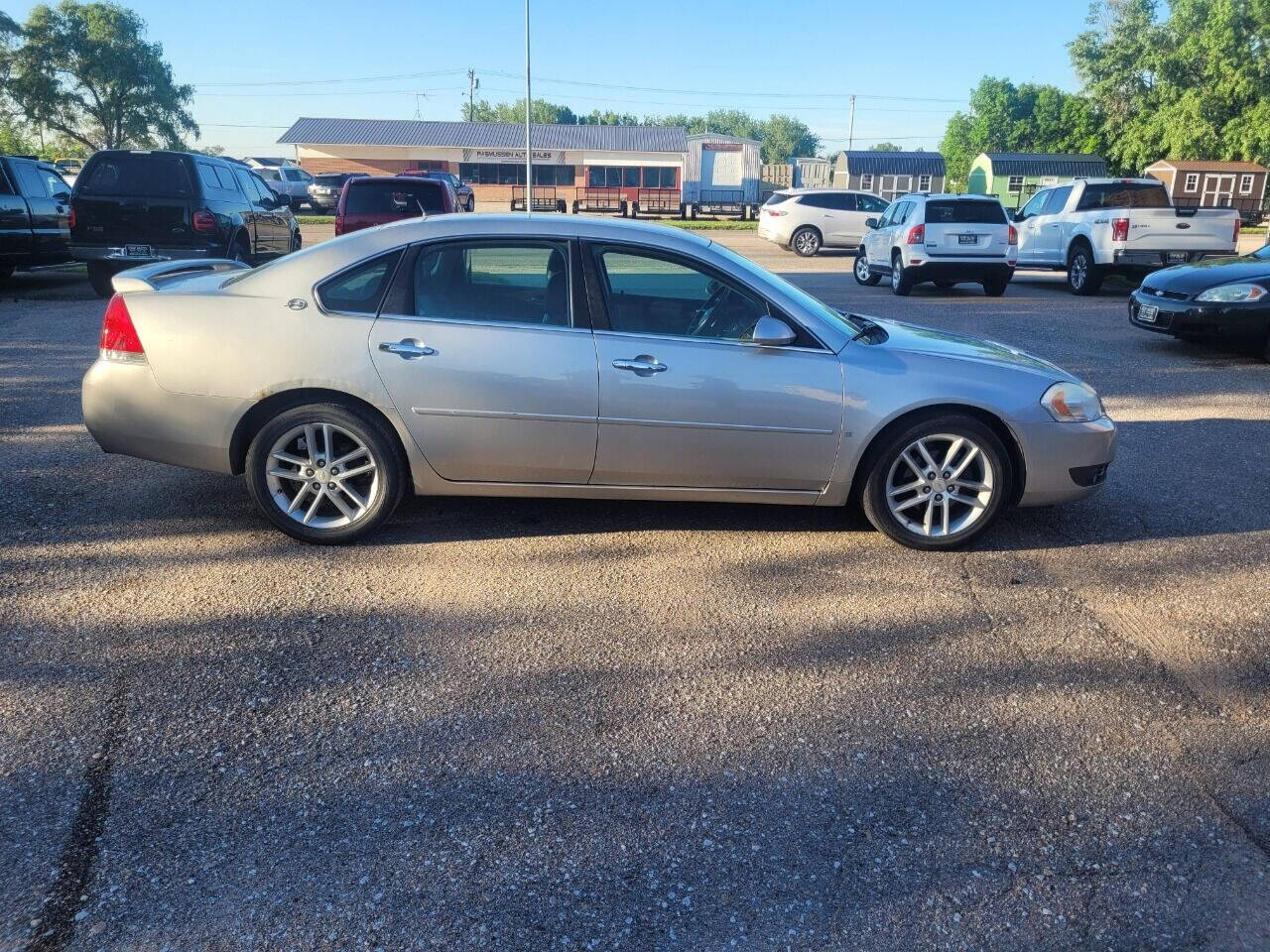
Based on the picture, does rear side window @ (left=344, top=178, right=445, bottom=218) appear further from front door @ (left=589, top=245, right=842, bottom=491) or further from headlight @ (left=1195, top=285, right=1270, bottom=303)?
front door @ (left=589, top=245, right=842, bottom=491)

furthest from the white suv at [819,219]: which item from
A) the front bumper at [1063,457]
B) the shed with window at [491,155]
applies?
the shed with window at [491,155]

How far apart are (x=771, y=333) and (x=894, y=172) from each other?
2519 inches

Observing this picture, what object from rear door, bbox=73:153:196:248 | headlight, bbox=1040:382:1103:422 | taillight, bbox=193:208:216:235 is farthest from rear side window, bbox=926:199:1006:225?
headlight, bbox=1040:382:1103:422

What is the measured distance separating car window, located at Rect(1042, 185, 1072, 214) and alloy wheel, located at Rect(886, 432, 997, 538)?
14.6 metres

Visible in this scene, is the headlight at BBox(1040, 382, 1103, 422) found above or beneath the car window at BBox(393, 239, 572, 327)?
beneath

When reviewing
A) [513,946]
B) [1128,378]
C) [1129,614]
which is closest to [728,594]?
[1129,614]

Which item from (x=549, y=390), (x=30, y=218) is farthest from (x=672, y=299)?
(x=30, y=218)

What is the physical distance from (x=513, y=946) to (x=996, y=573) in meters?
3.17

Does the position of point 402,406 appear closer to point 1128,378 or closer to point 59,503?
point 59,503

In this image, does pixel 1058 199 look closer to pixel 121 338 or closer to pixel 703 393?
pixel 703 393

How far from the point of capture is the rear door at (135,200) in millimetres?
12805

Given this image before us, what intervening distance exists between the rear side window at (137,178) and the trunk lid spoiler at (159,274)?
7.83 metres

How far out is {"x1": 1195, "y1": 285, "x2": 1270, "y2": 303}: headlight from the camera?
10.1 m

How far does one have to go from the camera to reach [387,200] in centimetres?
1488
